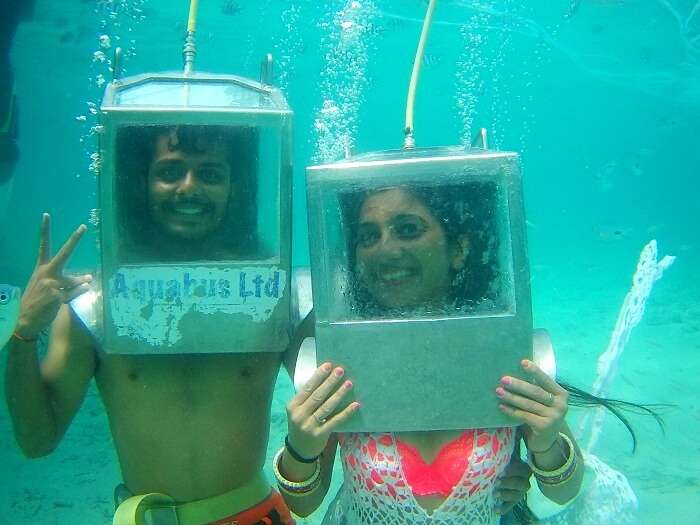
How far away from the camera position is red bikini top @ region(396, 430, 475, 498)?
1.64 meters

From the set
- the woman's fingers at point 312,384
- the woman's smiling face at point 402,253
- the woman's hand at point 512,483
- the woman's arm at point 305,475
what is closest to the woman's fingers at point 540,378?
the woman's smiling face at point 402,253

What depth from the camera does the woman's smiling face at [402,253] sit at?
160cm

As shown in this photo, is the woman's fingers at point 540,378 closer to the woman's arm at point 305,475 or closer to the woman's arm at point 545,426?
the woman's arm at point 545,426

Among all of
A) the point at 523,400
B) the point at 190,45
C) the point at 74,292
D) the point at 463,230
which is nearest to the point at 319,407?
the point at 523,400

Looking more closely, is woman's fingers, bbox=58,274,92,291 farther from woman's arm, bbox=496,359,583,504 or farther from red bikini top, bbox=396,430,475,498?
woman's arm, bbox=496,359,583,504

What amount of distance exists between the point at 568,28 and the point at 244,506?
2701cm

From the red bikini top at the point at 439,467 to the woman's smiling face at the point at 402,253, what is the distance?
1.52 feet

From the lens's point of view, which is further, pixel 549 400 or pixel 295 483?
pixel 295 483

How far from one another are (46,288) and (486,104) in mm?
53425

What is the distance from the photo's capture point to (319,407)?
1533 mm

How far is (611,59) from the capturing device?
29188mm

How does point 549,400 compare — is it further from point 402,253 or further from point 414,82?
point 414,82

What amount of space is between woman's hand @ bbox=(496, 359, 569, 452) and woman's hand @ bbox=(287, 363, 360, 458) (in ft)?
1.39

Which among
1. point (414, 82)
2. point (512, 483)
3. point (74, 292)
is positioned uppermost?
point (414, 82)
